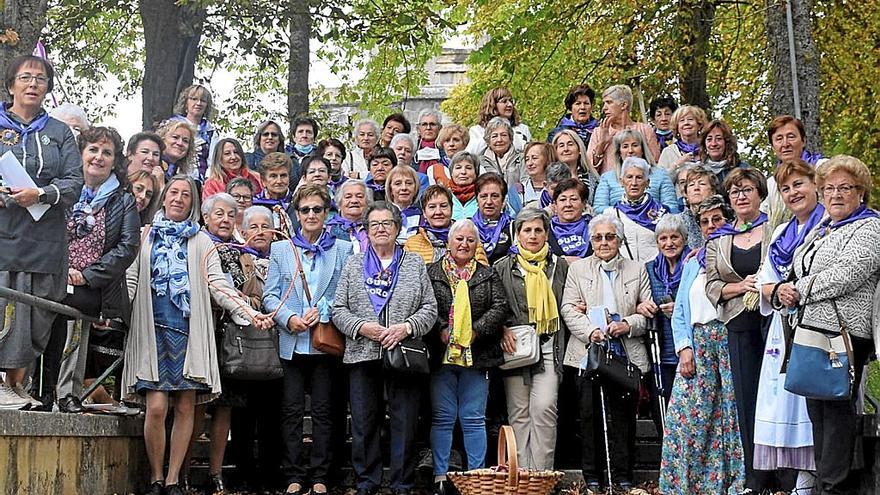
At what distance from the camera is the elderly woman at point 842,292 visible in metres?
7.11

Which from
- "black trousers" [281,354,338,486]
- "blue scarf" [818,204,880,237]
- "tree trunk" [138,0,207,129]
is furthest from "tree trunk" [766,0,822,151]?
"tree trunk" [138,0,207,129]

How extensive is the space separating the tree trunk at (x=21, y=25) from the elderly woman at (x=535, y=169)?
4293 mm

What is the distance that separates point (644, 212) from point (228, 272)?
343 cm

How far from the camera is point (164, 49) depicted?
1461 cm


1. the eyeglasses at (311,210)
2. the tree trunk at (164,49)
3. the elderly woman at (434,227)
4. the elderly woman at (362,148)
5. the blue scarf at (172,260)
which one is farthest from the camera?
the tree trunk at (164,49)

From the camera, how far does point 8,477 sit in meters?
6.71

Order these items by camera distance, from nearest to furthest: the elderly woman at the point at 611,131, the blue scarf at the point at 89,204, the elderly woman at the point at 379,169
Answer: the blue scarf at the point at 89,204 → the elderly woman at the point at 379,169 → the elderly woman at the point at 611,131

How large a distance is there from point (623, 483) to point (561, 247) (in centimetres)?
194

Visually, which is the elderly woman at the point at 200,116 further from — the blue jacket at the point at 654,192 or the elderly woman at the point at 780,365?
the elderly woman at the point at 780,365

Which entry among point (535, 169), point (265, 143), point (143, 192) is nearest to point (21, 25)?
point (265, 143)

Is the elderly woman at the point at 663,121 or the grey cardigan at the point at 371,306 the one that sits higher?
the elderly woman at the point at 663,121

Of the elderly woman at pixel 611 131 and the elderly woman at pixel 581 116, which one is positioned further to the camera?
the elderly woman at pixel 581 116

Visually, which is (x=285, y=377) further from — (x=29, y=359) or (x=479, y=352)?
(x=29, y=359)

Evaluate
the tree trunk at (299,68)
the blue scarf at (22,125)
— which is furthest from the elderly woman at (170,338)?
the tree trunk at (299,68)
